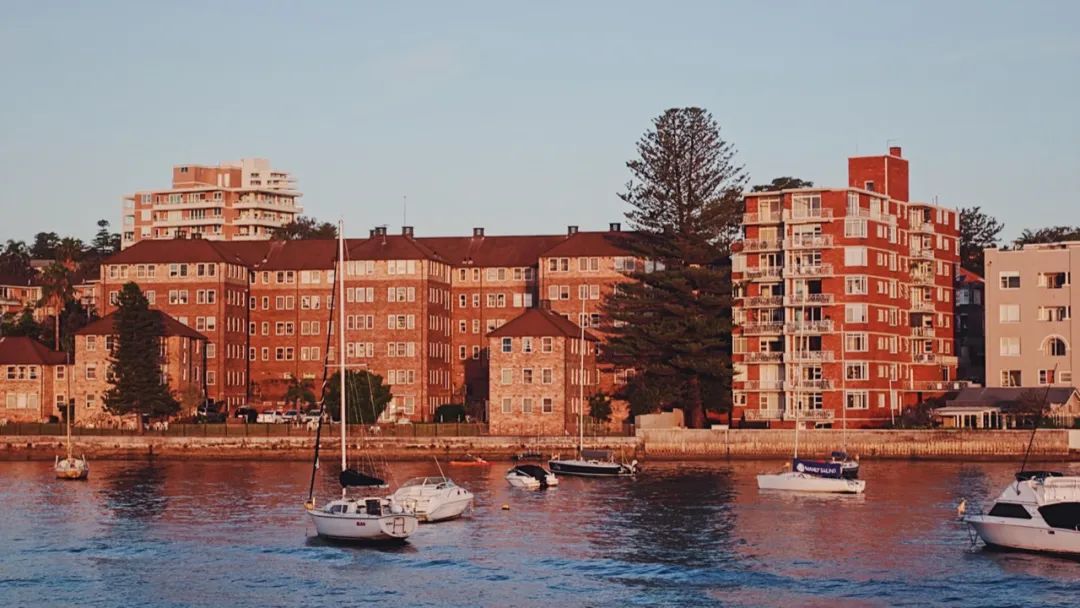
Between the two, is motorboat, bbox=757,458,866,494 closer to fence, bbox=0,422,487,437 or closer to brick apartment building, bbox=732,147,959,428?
brick apartment building, bbox=732,147,959,428

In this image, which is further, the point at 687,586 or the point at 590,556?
the point at 590,556

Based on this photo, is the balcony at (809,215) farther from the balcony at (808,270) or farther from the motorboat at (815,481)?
the motorboat at (815,481)

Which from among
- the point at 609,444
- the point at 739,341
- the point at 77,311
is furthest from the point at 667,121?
the point at 77,311

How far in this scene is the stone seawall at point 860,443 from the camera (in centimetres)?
12138

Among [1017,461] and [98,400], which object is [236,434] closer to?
[98,400]

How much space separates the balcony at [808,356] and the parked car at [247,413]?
154 ft

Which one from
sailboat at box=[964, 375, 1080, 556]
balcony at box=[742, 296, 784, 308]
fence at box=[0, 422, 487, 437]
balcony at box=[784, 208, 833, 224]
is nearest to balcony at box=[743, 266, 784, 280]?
balcony at box=[742, 296, 784, 308]

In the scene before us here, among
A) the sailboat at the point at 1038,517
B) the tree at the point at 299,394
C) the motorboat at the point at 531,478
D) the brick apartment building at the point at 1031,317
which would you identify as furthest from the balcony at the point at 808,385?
the sailboat at the point at 1038,517

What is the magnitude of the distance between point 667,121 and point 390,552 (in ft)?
260

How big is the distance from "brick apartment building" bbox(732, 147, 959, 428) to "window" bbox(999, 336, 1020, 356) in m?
5.98

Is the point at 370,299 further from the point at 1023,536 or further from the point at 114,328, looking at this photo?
the point at 1023,536

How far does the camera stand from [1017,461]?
119812mm

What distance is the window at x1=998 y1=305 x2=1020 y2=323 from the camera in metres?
136

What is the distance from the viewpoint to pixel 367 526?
228 ft
